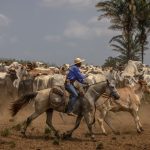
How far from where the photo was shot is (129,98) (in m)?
20.5

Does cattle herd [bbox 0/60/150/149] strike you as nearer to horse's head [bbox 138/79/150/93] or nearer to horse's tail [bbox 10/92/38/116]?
horse's head [bbox 138/79/150/93]

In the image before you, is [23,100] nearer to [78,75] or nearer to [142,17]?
[78,75]

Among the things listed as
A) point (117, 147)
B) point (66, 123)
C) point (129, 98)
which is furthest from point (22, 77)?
point (117, 147)

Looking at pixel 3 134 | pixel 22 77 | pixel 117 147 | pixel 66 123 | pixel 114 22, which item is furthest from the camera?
pixel 114 22

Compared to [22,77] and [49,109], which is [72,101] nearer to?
[49,109]

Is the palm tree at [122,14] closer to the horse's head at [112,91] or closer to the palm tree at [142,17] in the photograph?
the palm tree at [142,17]

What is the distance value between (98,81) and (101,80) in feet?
2.10

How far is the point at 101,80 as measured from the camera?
3184 cm

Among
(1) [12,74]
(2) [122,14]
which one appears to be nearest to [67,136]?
(1) [12,74]

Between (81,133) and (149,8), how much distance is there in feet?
114

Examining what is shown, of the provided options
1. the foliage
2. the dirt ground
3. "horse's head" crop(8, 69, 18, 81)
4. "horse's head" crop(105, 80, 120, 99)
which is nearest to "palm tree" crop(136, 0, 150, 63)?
the foliage

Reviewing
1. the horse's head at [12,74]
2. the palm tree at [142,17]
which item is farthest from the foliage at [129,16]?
the horse's head at [12,74]

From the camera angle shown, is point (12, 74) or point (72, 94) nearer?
point (72, 94)

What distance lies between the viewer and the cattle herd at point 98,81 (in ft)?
66.0
